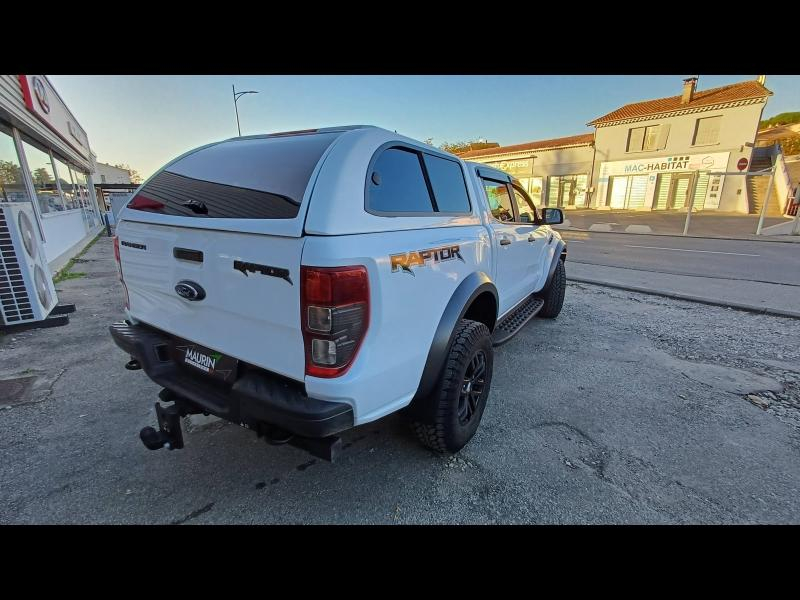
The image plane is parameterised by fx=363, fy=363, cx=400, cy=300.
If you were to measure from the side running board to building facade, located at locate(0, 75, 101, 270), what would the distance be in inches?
379

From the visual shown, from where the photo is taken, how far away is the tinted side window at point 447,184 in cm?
242

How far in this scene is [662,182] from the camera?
24.6 metres

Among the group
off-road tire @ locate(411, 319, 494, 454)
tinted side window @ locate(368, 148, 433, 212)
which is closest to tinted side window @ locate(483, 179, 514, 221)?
tinted side window @ locate(368, 148, 433, 212)

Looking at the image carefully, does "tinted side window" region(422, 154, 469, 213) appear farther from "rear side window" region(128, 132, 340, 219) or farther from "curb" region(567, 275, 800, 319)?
"curb" region(567, 275, 800, 319)

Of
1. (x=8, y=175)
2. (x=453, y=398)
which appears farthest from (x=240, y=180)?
(x=8, y=175)

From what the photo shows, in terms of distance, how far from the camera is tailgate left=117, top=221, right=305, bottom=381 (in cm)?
156

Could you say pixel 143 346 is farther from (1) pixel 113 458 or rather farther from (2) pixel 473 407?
(2) pixel 473 407

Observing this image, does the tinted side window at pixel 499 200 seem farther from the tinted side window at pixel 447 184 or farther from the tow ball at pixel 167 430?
the tow ball at pixel 167 430

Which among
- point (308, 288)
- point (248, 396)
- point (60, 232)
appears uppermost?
point (308, 288)

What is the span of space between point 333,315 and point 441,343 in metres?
0.79

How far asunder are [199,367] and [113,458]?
108 centimetres

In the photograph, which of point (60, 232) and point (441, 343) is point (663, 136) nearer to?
point (441, 343)

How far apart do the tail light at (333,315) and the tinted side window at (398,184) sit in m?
0.46

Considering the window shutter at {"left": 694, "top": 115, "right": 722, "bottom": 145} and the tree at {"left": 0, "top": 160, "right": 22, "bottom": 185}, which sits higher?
the window shutter at {"left": 694, "top": 115, "right": 722, "bottom": 145}
